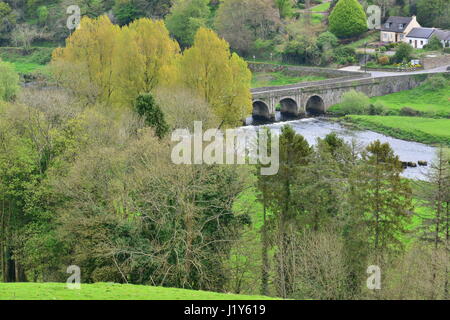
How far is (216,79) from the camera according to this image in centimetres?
5712

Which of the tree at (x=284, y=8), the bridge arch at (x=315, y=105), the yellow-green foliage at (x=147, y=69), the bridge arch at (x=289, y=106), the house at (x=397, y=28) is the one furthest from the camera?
the tree at (x=284, y=8)

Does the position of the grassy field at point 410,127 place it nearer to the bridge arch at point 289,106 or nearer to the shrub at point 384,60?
the bridge arch at point 289,106

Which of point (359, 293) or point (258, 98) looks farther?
point (258, 98)

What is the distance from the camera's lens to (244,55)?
394 ft

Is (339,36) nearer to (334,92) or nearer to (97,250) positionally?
(334,92)

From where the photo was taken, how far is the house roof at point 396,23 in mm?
113438

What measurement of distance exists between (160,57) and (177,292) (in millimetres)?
34506

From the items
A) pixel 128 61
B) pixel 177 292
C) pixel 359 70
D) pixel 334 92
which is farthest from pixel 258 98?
pixel 177 292

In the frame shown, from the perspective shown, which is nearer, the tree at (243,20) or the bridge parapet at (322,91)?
the bridge parapet at (322,91)

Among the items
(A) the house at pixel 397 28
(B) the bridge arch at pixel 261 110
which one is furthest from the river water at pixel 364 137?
(A) the house at pixel 397 28

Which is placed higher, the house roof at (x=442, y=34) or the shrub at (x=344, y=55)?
the house roof at (x=442, y=34)

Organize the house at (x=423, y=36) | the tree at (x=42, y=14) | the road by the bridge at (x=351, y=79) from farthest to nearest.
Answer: the tree at (x=42, y=14) → the house at (x=423, y=36) → the road by the bridge at (x=351, y=79)

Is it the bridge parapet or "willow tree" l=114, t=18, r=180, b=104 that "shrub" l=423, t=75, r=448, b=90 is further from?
"willow tree" l=114, t=18, r=180, b=104

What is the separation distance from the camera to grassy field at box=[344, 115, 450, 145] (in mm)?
75688
